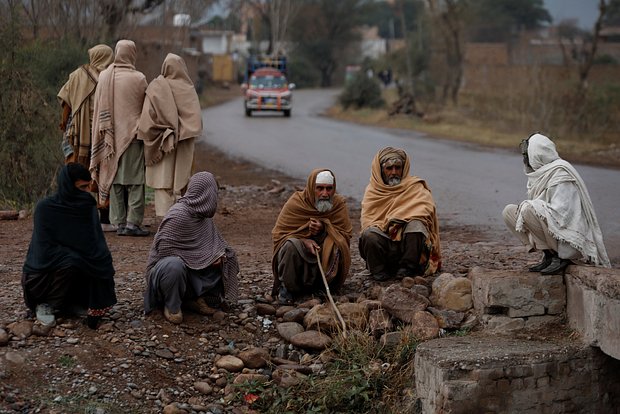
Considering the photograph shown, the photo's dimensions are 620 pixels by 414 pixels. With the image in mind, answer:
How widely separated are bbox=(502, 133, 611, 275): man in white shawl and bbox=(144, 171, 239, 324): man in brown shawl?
2026 mm

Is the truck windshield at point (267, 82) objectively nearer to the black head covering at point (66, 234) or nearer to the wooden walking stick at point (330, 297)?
the wooden walking stick at point (330, 297)

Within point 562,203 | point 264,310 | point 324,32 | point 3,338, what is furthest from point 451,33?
point 3,338

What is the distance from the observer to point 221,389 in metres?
6.03

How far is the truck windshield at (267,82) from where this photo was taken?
1289 inches

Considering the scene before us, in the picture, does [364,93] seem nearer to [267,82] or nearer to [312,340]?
[267,82]

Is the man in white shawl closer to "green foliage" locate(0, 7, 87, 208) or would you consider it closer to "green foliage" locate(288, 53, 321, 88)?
"green foliage" locate(0, 7, 87, 208)

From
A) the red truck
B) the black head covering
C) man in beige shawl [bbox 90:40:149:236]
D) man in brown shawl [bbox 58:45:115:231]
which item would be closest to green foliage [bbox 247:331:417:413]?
the black head covering

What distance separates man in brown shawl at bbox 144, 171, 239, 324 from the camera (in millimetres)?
6328

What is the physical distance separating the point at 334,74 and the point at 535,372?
67140mm

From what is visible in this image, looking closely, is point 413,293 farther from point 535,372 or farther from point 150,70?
point 150,70

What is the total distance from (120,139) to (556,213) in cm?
431

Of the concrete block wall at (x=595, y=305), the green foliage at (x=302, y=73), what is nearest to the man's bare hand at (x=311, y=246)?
the concrete block wall at (x=595, y=305)

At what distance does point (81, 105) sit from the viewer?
8.84m

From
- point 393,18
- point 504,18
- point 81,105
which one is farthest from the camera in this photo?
point 393,18
